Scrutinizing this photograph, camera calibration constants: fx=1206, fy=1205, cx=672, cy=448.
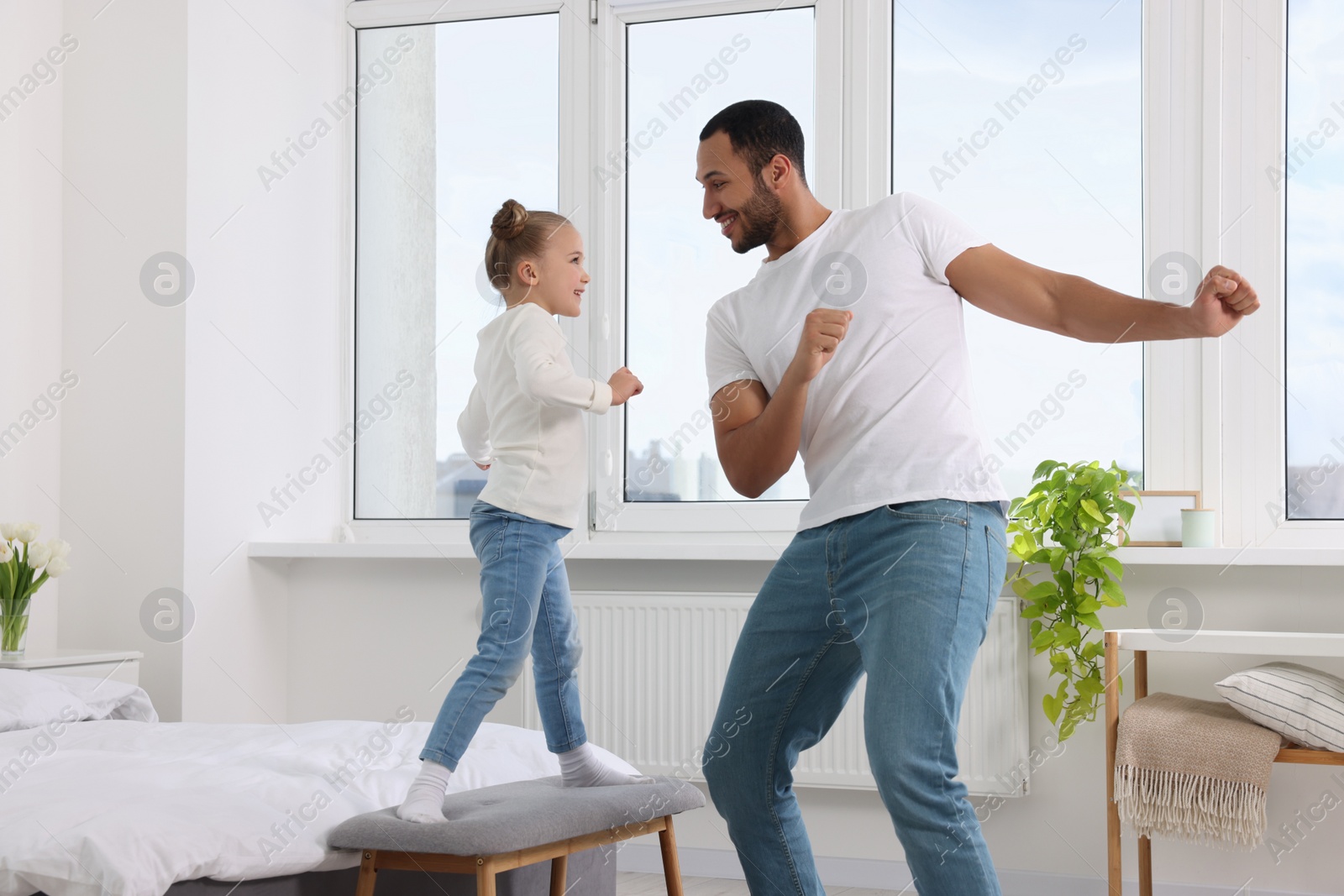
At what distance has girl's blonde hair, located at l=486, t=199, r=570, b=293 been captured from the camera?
2.11 meters

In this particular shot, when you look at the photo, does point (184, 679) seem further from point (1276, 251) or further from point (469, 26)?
point (1276, 251)

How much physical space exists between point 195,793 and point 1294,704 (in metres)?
1.95

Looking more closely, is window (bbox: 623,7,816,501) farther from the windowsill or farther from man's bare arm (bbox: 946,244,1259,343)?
man's bare arm (bbox: 946,244,1259,343)

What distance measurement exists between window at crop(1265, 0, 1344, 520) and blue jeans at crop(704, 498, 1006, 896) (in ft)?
6.03

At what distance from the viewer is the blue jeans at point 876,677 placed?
4.42ft

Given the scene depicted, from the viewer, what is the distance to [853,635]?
4.92 ft

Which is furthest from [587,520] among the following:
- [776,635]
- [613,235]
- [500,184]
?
[776,635]

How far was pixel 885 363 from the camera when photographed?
1.53 metres

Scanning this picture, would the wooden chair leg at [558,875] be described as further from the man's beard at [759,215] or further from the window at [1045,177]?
the window at [1045,177]

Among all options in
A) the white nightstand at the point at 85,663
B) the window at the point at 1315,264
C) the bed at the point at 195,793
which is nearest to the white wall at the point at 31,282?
the white nightstand at the point at 85,663

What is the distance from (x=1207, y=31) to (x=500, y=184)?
1976 millimetres

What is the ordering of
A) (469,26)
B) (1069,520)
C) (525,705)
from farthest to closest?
(469,26)
(525,705)
(1069,520)

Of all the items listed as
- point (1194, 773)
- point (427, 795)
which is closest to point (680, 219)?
point (1194, 773)

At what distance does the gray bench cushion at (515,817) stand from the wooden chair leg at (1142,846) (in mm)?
1144
